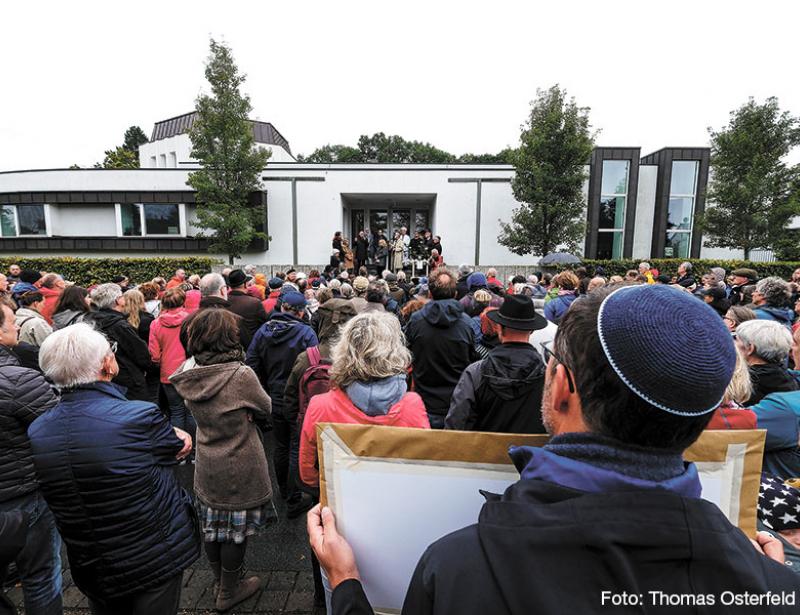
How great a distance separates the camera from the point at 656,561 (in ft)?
2.49

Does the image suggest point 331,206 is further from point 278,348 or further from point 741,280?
point 278,348

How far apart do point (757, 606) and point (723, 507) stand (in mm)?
497

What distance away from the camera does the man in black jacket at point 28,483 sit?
2514 millimetres

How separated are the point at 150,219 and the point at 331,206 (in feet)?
29.0

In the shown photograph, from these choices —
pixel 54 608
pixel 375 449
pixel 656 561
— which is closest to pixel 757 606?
pixel 656 561

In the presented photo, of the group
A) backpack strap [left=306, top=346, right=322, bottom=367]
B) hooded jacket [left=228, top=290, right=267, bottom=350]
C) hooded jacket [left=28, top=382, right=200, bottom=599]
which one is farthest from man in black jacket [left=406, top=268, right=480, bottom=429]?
hooded jacket [left=228, top=290, right=267, bottom=350]

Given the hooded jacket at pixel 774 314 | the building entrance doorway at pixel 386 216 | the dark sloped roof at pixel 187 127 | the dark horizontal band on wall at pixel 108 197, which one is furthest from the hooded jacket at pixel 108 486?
the dark sloped roof at pixel 187 127

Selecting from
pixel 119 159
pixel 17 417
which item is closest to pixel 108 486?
pixel 17 417

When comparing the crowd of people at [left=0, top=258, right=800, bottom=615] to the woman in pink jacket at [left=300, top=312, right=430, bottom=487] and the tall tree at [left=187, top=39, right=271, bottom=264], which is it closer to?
the woman in pink jacket at [left=300, top=312, right=430, bottom=487]

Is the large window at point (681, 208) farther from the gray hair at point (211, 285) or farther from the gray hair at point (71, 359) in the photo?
the gray hair at point (71, 359)

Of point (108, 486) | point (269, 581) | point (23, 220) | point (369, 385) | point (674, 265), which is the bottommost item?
point (269, 581)

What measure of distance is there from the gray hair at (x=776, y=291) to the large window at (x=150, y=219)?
2199 centimetres

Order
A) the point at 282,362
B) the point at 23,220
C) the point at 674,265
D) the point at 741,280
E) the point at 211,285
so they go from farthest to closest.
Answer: the point at 23,220 → the point at 674,265 → the point at 741,280 → the point at 211,285 → the point at 282,362

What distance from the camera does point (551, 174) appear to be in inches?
715
